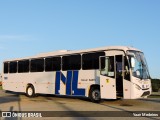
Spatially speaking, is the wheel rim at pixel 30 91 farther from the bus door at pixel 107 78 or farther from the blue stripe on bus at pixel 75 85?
the bus door at pixel 107 78

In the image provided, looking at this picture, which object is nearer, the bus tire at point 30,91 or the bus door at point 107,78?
the bus door at point 107,78

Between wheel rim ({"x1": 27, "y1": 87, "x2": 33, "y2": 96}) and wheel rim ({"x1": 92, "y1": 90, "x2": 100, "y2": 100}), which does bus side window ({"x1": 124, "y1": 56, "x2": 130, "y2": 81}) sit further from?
wheel rim ({"x1": 27, "y1": 87, "x2": 33, "y2": 96})

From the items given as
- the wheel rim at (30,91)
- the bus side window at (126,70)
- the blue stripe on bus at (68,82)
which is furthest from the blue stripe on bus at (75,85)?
the wheel rim at (30,91)

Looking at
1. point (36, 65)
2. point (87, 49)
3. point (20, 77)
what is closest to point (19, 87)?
point (20, 77)

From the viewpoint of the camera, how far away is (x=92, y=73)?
19.2 metres

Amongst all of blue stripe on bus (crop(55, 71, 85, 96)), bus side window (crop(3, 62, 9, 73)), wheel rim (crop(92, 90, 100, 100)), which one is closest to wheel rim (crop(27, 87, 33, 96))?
bus side window (crop(3, 62, 9, 73))

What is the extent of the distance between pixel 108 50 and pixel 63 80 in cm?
434

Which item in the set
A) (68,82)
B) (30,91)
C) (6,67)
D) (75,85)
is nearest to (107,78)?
(75,85)

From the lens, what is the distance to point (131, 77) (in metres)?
17.3

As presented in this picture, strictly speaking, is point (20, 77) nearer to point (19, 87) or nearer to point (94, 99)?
point (19, 87)

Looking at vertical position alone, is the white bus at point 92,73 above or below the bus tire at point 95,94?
above

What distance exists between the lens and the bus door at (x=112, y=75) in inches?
699

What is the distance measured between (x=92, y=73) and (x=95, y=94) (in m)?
1.21

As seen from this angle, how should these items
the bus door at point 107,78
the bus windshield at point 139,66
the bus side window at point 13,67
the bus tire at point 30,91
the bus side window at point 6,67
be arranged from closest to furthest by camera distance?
1. the bus windshield at point 139,66
2. the bus door at point 107,78
3. the bus tire at point 30,91
4. the bus side window at point 13,67
5. the bus side window at point 6,67
